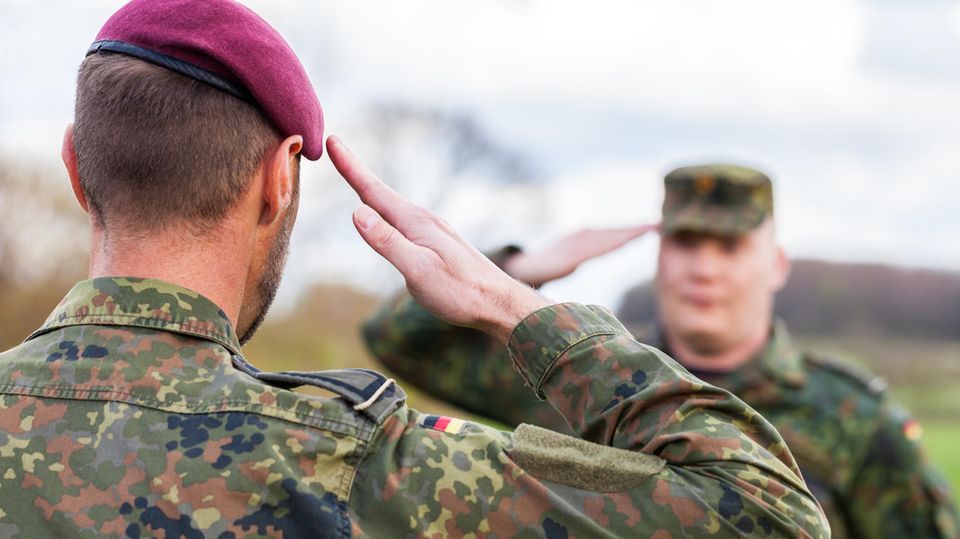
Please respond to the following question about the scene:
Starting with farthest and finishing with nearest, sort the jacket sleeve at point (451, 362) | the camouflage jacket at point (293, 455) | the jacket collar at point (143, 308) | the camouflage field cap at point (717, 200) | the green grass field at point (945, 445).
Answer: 1. the green grass field at point (945, 445)
2. the camouflage field cap at point (717, 200)
3. the jacket sleeve at point (451, 362)
4. the jacket collar at point (143, 308)
5. the camouflage jacket at point (293, 455)

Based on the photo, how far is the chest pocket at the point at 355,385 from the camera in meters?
2.01

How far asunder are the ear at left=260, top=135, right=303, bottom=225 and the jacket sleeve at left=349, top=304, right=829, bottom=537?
460 millimetres

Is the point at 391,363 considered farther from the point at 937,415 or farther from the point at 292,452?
the point at 937,415

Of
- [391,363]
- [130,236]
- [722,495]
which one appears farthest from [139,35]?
[391,363]

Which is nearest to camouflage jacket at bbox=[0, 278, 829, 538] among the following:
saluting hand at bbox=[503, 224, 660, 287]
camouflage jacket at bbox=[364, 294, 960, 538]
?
saluting hand at bbox=[503, 224, 660, 287]

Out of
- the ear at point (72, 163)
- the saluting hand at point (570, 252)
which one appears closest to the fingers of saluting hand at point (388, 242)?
the ear at point (72, 163)

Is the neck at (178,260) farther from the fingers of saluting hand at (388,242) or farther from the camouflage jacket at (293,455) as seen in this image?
the fingers of saluting hand at (388,242)

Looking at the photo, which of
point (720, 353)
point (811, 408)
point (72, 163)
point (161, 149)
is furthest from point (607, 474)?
point (811, 408)

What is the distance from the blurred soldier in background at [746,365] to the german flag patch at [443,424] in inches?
104

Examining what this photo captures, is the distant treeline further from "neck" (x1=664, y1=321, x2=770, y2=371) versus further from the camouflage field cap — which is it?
"neck" (x1=664, y1=321, x2=770, y2=371)

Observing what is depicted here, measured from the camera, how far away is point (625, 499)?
1.99m

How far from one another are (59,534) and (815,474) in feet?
13.2

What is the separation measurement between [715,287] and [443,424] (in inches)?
138

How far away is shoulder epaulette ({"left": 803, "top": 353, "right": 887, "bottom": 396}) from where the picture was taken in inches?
221
